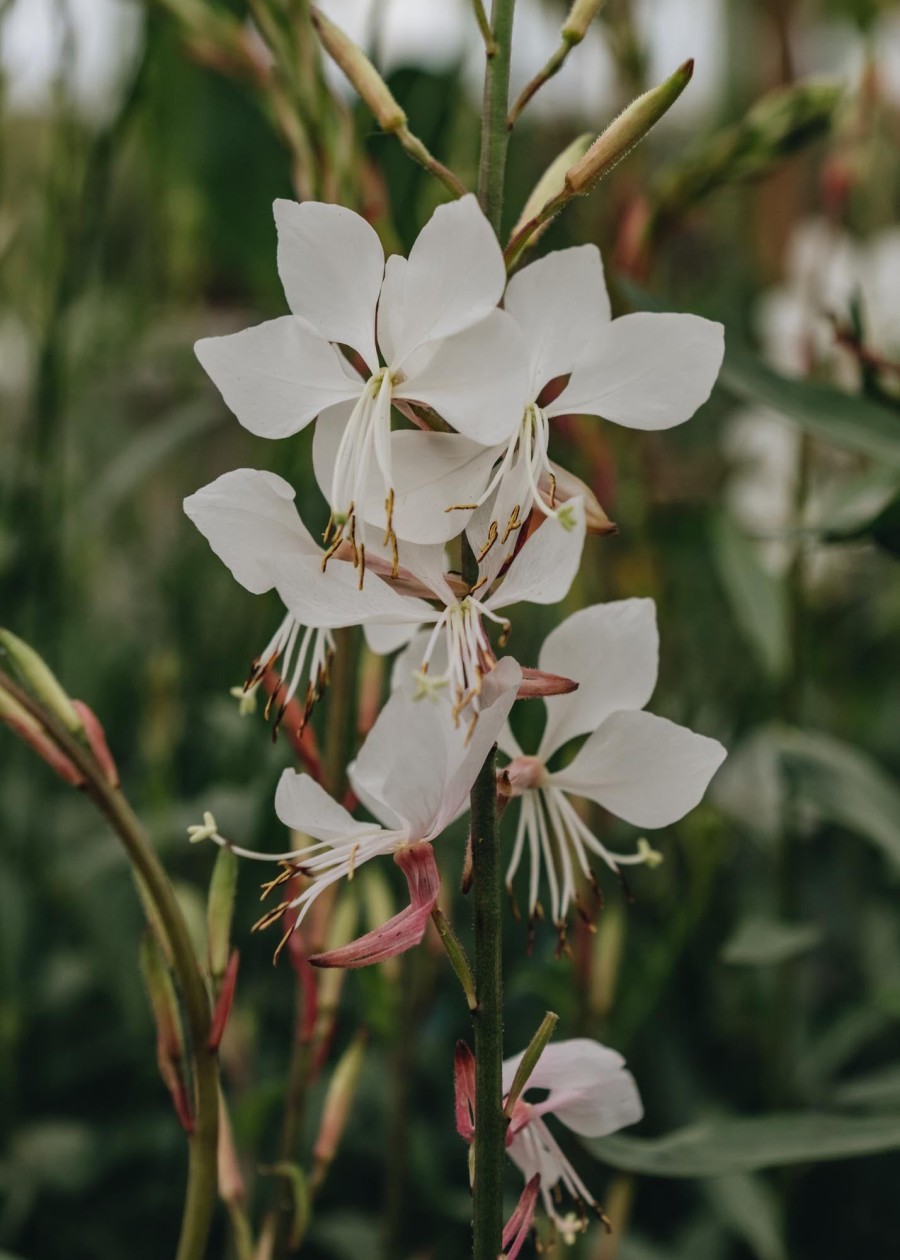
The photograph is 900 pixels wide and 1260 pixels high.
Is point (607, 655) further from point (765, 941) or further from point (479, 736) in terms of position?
point (765, 941)

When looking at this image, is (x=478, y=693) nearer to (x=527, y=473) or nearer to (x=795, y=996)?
(x=527, y=473)

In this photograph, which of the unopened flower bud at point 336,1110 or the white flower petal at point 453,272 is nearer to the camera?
the white flower petal at point 453,272

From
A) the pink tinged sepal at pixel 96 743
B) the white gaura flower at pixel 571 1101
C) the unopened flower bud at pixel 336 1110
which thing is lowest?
the unopened flower bud at pixel 336 1110

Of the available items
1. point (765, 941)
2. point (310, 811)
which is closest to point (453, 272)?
point (310, 811)

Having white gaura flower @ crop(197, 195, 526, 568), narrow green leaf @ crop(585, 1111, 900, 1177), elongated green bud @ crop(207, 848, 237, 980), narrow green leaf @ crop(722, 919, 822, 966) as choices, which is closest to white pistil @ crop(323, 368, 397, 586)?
white gaura flower @ crop(197, 195, 526, 568)

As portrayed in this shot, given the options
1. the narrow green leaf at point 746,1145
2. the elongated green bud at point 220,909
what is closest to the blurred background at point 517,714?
the narrow green leaf at point 746,1145

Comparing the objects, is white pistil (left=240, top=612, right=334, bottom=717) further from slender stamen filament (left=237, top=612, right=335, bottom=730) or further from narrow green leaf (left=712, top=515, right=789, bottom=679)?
narrow green leaf (left=712, top=515, right=789, bottom=679)

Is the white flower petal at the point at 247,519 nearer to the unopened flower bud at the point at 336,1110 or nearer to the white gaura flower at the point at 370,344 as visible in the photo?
the white gaura flower at the point at 370,344
